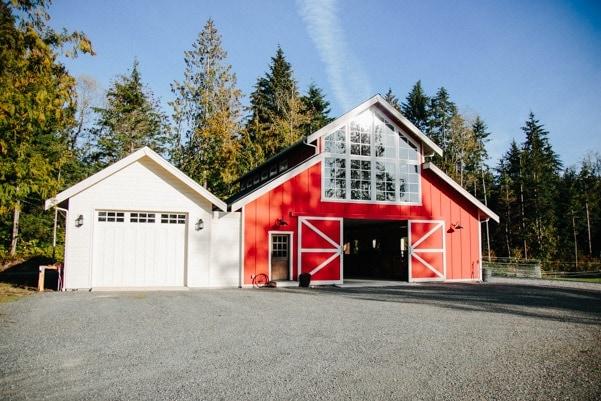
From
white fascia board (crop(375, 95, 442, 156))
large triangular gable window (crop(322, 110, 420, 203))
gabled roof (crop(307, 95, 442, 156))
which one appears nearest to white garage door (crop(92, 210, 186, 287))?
large triangular gable window (crop(322, 110, 420, 203))

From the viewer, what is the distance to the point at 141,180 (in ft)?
45.8

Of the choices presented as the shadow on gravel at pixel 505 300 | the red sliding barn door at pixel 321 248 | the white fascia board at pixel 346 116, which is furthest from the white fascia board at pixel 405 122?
the shadow on gravel at pixel 505 300

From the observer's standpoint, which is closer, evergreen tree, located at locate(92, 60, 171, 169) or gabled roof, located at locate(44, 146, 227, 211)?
gabled roof, located at locate(44, 146, 227, 211)

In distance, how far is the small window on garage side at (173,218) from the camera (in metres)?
14.4

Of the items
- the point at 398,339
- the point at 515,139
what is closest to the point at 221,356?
the point at 398,339

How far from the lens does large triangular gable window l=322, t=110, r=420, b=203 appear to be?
16469 mm

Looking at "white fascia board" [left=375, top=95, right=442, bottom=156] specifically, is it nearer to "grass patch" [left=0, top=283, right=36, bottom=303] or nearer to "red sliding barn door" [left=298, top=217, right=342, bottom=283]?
"red sliding barn door" [left=298, top=217, right=342, bottom=283]

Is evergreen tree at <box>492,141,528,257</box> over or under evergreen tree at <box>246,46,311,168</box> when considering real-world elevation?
Answer: under

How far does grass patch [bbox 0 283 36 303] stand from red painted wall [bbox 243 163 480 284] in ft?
21.4

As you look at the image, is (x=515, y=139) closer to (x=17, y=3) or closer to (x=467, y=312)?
(x=467, y=312)

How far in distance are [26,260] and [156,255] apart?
50.6 feet

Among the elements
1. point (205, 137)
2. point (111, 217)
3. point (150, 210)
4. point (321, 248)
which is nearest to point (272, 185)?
point (321, 248)

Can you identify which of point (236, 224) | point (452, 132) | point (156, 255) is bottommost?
point (156, 255)

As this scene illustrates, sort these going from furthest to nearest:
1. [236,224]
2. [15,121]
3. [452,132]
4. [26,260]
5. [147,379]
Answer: [452,132] → [26,260] → [236,224] → [15,121] → [147,379]
